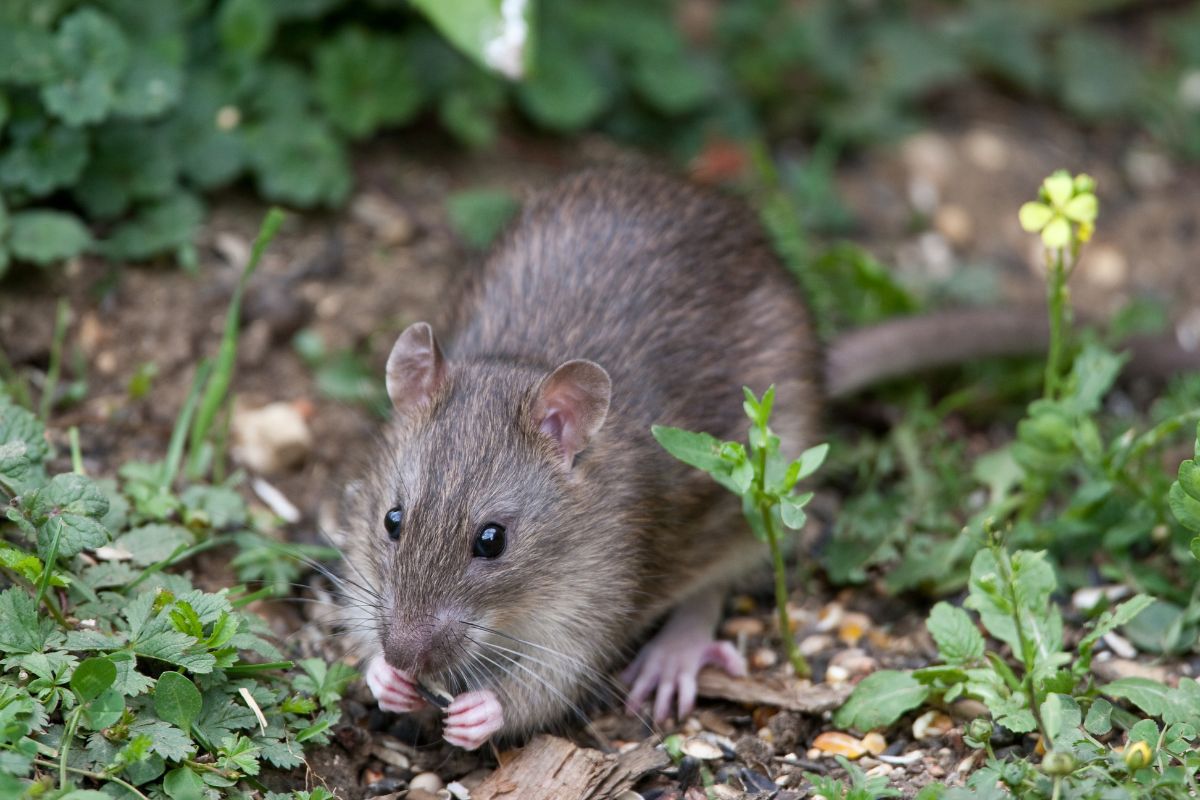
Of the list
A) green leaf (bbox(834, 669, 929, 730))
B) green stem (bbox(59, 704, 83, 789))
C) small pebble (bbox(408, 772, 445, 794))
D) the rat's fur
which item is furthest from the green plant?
green stem (bbox(59, 704, 83, 789))

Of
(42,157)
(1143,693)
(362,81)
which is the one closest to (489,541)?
(1143,693)

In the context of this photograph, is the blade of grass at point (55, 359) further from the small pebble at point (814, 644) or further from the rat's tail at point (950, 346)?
the rat's tail at point (950, 346)

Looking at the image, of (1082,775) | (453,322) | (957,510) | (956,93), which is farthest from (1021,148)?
(1082,775)

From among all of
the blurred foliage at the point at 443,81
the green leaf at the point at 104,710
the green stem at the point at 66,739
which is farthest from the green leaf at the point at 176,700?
the blurred foliage at the point at 443,81

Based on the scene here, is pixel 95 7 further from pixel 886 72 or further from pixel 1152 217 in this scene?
pixel 1152 217

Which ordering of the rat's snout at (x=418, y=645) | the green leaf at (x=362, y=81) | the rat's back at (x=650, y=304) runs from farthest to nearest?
the green leaf at (x=362, y=81) → the rat's back at (x=650, y=304) → the rat's snout at (x=418, y=645)

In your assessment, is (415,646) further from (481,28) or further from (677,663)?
(481,28)

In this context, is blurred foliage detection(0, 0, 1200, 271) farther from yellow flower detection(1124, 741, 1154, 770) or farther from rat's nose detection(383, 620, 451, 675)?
yellow flower detection(1124, 741, 1154, 770)
